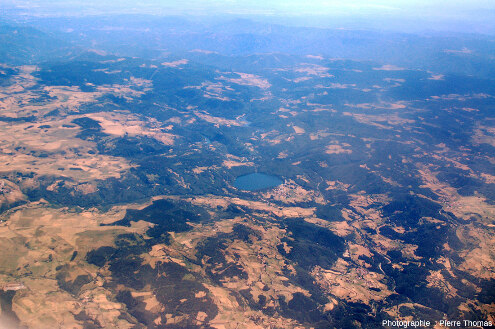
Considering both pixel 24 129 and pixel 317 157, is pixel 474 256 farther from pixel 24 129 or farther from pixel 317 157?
pixel 24 129

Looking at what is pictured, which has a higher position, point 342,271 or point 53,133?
point 53,133

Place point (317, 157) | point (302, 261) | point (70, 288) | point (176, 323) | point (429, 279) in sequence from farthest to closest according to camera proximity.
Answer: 1. point (317, 157)
2. point (302, 261)
3. point (429, 279)
4. point (70, 288)
5. point (176, 323)

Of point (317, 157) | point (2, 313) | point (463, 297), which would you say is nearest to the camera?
point (2, 313)

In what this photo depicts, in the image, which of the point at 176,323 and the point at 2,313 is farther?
the point at 176,323

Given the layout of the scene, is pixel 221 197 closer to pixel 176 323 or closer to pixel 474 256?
pixel 176 323

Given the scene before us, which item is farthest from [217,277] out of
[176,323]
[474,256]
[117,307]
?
[474,256]

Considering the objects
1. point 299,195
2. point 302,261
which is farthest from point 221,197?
point 302,261

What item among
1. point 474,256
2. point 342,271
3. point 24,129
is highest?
point 24,129
